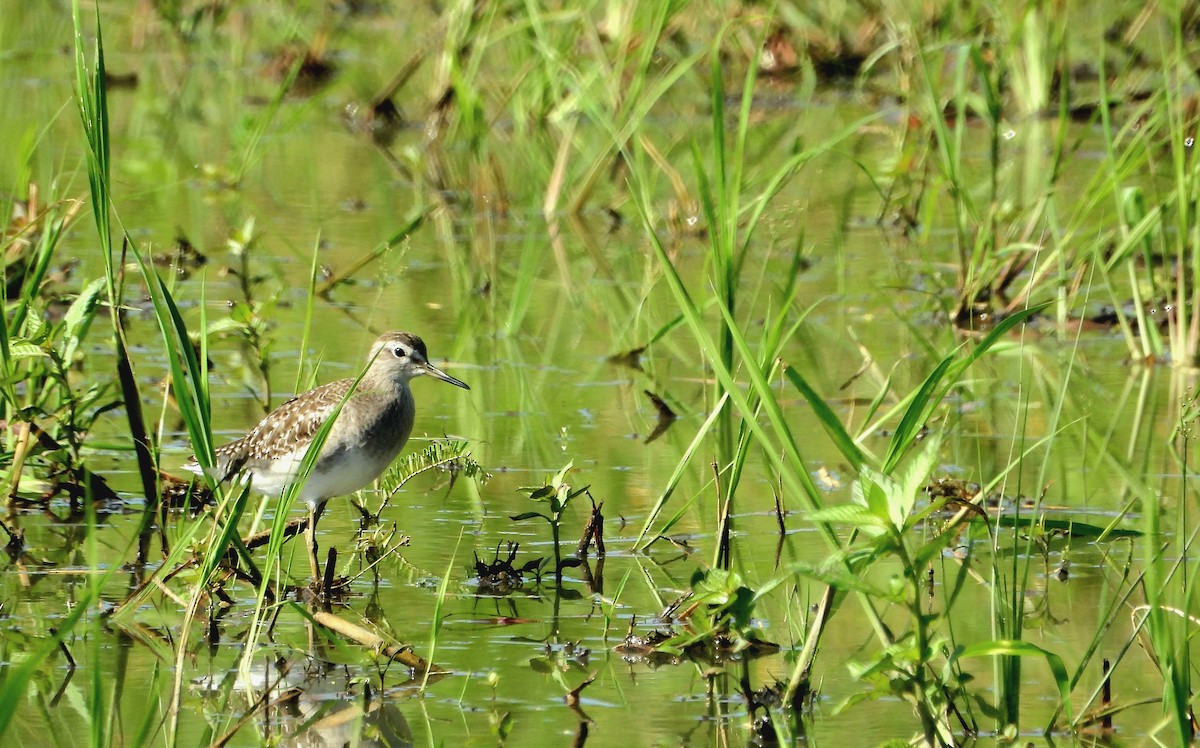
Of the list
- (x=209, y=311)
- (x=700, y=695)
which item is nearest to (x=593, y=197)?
(x=209, y=311)

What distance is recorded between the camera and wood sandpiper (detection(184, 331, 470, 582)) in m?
5.77

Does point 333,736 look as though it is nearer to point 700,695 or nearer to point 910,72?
point 700,695

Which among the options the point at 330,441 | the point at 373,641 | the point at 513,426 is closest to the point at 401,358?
the point at 330,441

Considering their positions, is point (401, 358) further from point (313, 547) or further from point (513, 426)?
point (313, 547)

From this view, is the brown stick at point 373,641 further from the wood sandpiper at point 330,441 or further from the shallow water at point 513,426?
the wood sandpiper at point 330,441

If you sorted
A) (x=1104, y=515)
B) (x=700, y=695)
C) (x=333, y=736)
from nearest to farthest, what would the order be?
(x=333, y=736) < (x=700, y=695) < (x=1104, y=515)

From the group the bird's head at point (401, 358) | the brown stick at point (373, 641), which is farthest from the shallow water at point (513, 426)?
the bird's head at point (401, 358)

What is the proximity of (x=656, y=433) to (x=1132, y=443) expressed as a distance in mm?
1859

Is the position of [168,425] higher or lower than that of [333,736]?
higher

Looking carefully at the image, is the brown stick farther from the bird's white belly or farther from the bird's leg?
the bird's white belly

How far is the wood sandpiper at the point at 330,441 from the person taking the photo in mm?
5766

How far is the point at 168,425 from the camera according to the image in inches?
281

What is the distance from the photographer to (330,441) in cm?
579

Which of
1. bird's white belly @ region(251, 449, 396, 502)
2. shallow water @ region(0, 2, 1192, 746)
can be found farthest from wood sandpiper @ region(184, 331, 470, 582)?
shallow water @ region(0, 2, 1192, 746)
